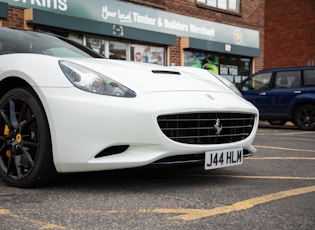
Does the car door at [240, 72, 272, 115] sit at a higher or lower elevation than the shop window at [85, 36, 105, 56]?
lower

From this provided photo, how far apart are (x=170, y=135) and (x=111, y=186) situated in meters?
0.66

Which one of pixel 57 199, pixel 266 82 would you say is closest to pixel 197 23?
pixel 266 82

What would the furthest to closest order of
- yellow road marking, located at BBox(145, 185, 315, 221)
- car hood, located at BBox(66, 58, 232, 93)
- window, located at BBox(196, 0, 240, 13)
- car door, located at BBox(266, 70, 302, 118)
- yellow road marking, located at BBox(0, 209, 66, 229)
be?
window, located at BBox(196, 0, 240, 13) → car door, located at BBox(266, 70, 302, 118) → car hood, located at BBox(66, 58, 232, 93) → yellow road marking, located at BBox(145, 185, 315, 221) → yellow road marking, located at BBox(0, 209, 66, 229)

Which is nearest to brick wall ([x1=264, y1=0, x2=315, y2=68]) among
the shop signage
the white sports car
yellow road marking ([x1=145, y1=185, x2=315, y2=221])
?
the shop signage

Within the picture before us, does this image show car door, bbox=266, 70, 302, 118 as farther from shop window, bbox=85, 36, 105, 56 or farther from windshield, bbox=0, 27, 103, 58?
windshield, bbox=0, 27, 103, 58

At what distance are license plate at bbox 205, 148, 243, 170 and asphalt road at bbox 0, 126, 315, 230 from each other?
0.18 metres

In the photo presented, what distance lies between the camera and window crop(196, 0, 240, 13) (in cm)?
1628

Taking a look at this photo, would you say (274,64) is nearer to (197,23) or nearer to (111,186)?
(197,23)

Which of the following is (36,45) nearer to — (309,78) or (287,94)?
(287,94)

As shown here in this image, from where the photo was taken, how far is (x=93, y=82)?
12.1 ft

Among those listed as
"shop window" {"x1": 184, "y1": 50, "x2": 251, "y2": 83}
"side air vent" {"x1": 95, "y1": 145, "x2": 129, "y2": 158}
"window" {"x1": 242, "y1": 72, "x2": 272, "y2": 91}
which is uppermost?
"shop window" {"x1": 184, "y1": 50, "x2": 251, "y2": 83}

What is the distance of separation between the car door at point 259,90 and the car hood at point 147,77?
805 cm

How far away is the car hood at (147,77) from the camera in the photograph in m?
3.80

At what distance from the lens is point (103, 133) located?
355 cm
